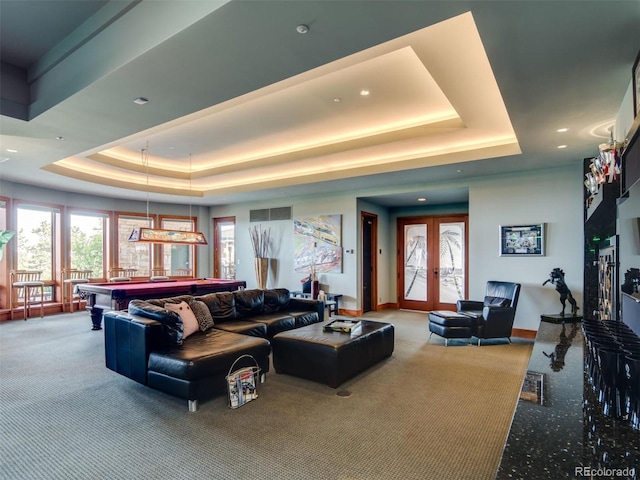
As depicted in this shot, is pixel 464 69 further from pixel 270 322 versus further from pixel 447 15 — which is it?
pixel 270 322

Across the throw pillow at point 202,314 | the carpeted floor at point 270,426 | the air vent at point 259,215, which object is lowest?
the carpeted floor at point 270,426

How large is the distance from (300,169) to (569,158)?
4584 mm

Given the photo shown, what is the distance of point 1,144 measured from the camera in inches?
183

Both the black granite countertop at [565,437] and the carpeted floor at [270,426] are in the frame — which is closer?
the black granite countertop at [565,437]

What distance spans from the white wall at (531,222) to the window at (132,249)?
805 centimetres

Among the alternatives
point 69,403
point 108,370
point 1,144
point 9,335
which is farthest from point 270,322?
point 9,335

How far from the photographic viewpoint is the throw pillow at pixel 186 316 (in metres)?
3.89

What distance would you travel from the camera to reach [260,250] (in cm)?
936

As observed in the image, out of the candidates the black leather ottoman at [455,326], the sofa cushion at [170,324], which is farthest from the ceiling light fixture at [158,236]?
the black leather ottoman at [455,326]

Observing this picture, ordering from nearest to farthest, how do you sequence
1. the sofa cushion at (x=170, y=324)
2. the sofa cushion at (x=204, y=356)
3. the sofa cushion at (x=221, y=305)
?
1. the sofa cushion at (x=204, y=356)
2. the sofa cushion at (x=170, y=324)
3. the sofa cushion at (x=221, y=305)

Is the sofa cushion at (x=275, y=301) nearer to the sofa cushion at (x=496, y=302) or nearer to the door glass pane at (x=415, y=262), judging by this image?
the sofa cushion at (x=496, y=302)

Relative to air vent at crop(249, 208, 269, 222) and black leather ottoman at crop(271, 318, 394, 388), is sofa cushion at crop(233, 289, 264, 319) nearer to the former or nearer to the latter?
black leather ottoman at crop(271, 318, 394, 388)

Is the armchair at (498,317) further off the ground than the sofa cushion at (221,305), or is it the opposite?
the sofa cushion at (221,305)

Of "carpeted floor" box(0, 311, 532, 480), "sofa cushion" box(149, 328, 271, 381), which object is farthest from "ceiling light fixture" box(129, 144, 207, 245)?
"sofa cushion" box(149, 328, 271, 381)
